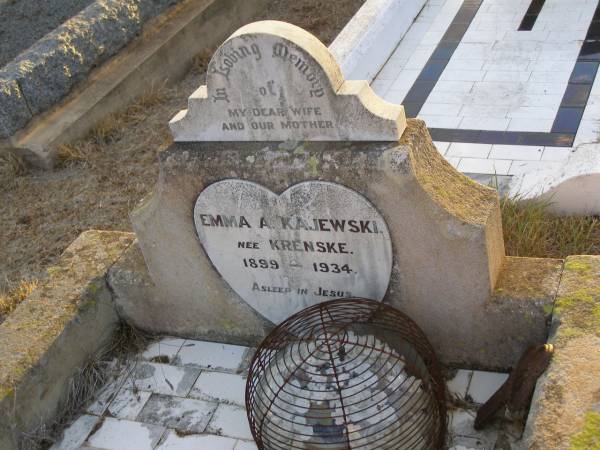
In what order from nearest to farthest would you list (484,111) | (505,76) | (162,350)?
(162,350) < (484,111) < (505,76)

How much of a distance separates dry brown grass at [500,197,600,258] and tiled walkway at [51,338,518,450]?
909 mm

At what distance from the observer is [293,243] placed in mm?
3512

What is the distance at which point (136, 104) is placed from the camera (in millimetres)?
6953

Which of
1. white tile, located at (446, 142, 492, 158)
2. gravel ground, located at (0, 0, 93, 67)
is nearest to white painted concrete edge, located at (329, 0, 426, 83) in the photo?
white tile, located at (446, 142, 492, 158)

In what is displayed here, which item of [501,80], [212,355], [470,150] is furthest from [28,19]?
[212,355]

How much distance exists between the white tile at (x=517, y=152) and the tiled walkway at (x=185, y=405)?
1.97 m

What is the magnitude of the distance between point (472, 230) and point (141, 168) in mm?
3606

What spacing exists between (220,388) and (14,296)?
1.77 metres

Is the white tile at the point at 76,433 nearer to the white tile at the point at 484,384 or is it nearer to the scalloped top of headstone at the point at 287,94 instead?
the scalloped top of headstone at the point at 287,94

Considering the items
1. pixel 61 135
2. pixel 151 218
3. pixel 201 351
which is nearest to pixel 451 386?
pixel 201 351

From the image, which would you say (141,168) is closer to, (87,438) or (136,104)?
(136,104)

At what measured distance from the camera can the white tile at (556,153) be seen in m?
4.95

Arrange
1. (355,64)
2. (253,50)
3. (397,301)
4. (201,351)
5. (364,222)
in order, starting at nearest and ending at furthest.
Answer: (253,50) < (364,222) < (397,301) < (201,351) < (355,64)

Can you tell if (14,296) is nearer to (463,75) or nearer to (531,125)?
(531,125)
